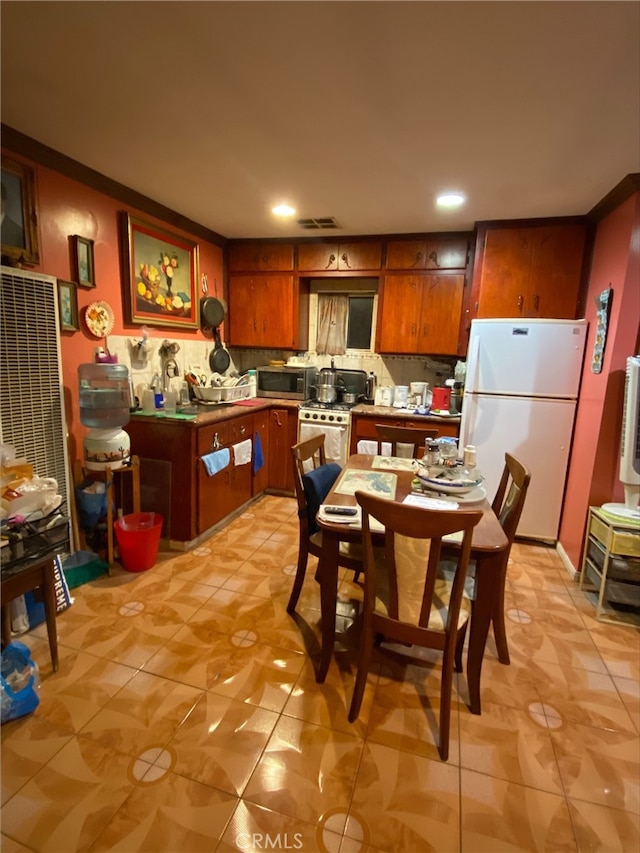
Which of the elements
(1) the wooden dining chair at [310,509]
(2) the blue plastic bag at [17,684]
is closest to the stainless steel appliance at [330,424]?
(1) the wooden dining chair at [310,509]

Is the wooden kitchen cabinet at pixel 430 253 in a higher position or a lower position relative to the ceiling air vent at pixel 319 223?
lower

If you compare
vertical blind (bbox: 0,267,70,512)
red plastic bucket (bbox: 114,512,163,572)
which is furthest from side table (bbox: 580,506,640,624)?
vertical blind (bbox: 0,267,70,512)

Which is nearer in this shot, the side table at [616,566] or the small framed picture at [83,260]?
the side table at [616,566]

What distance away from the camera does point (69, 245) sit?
8.00ft

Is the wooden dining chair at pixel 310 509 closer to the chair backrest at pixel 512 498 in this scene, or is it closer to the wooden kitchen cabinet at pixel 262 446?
the chair backrest at pixel 512 498

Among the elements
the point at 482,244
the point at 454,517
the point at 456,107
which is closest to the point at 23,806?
the point at 454,517

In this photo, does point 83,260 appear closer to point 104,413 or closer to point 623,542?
point 104,413

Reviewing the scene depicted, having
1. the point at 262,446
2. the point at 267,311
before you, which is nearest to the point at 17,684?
the point at 262,446

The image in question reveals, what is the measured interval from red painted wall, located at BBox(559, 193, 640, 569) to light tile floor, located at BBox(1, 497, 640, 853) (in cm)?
82

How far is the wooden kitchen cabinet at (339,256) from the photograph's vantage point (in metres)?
3.69

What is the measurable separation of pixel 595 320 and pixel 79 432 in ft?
11.6

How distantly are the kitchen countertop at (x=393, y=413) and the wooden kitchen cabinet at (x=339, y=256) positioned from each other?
4.17 ft

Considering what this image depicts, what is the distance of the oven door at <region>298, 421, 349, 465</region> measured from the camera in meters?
3.64

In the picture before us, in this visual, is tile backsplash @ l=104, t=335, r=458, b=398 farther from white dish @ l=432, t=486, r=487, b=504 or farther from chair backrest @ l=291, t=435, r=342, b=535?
white dish @ l=432, t=486, r=487, b=504
